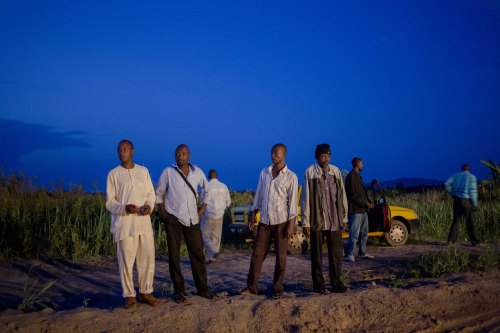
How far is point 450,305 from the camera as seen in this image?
6176mm

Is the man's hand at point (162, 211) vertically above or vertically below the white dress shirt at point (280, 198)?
below

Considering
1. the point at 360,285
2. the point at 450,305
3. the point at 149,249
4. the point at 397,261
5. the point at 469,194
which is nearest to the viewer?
the point at 149,249

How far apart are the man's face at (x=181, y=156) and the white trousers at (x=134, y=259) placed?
1.05 metres

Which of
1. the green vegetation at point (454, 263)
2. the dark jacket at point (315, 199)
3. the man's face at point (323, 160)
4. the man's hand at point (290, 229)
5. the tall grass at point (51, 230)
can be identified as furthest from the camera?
the tall grass at point (51, 230)

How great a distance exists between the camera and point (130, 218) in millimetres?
5531

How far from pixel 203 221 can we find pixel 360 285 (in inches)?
156

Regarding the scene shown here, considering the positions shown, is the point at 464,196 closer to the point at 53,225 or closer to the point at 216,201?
the point at 216,201

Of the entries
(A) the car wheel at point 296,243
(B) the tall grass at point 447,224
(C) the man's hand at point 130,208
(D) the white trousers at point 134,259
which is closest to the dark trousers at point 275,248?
(D) the white trousers at point 134,259

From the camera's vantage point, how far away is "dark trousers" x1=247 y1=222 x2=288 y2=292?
6.36m

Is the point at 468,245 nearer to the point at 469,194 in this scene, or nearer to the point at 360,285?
the point at 469,194

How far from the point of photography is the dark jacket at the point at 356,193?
966cm

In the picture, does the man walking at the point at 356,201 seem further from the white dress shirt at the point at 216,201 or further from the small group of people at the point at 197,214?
the small group of people at the point at 197,214

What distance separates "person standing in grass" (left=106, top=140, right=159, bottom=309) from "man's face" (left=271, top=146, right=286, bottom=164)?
5.61 ft

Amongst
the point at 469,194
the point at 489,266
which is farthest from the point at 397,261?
the point at 469,194
